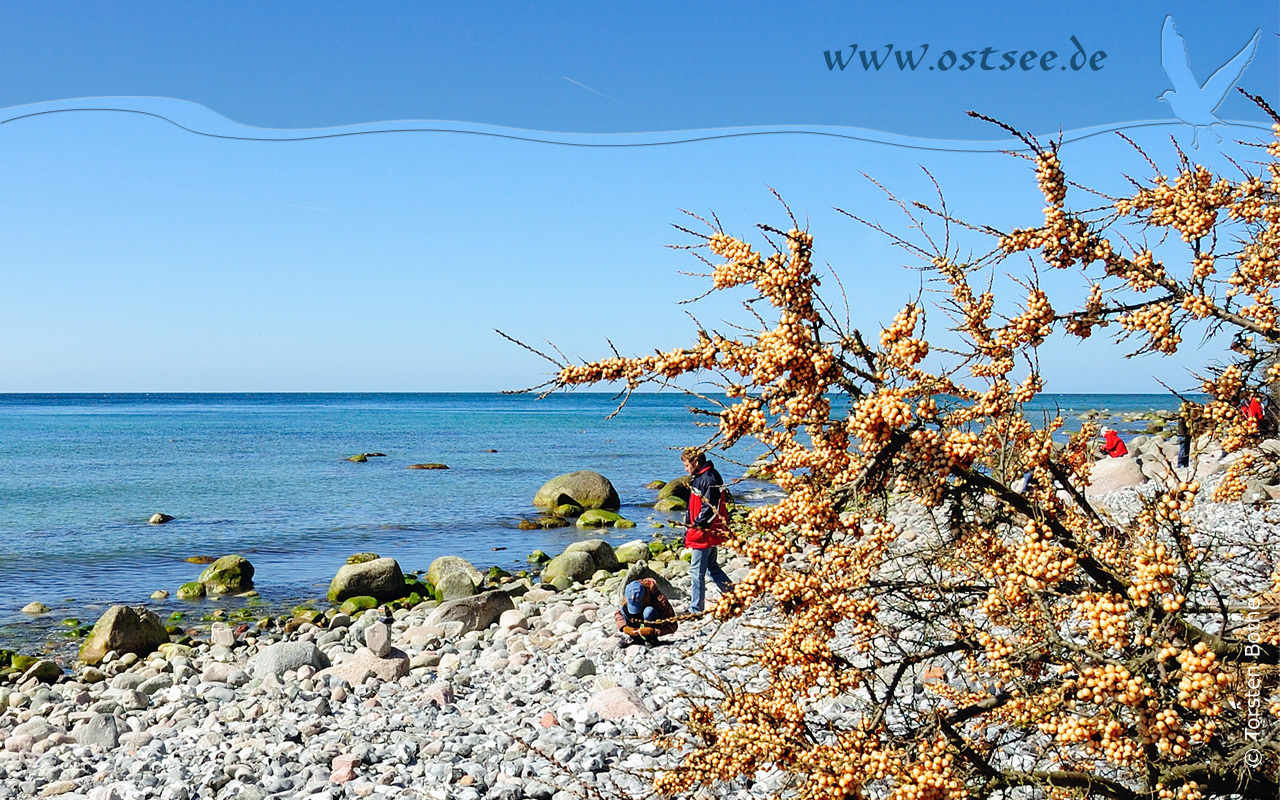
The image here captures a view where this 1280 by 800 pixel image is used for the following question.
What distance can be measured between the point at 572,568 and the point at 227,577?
6.35 meters

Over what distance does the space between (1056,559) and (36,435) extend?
72202 mm

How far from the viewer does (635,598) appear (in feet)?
35.3

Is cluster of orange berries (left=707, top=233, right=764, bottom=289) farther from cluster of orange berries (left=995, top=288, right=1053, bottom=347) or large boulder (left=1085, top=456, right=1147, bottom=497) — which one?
large boulder (left=1085, top=456, right=1147, bottom=497)

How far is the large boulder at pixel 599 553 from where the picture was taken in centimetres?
1802

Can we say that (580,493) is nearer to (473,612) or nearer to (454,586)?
(454,586)

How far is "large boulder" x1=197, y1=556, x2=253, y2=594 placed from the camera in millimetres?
17547

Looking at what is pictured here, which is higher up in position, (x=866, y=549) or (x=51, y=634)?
(x=866, y=549)

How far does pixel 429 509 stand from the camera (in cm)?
→ 2927

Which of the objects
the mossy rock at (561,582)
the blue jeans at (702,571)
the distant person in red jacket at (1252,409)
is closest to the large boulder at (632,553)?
the mossy rock at (561,582)

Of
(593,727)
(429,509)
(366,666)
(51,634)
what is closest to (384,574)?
(51,634)

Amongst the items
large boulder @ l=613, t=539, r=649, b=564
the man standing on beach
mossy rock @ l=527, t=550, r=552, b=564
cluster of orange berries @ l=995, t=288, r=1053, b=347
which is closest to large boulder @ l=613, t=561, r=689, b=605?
the man standing on beach

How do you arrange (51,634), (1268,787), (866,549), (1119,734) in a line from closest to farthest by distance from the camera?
(1119,734), (1268,787), (866,549), (51,634)

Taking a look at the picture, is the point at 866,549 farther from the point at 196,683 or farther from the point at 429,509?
the point at 429,509

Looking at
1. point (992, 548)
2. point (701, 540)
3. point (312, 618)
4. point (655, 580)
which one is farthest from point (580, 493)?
point (992, 548)
